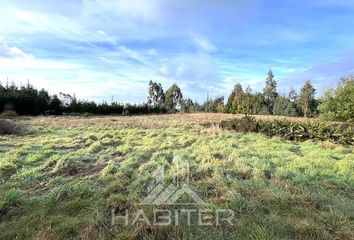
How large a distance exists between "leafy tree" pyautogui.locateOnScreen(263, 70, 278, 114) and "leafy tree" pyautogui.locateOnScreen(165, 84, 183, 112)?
1118 cm

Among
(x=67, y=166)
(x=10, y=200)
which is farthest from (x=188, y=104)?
(x=10, y=200)

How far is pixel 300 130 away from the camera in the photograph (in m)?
13.1

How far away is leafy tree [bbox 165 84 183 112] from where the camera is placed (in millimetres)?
44875

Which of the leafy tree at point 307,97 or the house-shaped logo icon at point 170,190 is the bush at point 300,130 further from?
the leafy tree at point 307,97

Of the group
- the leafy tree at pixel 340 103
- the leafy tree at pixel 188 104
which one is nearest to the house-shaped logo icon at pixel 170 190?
the leafy tree at pixel 340 103

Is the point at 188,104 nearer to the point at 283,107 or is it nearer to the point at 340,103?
the point at 283,107

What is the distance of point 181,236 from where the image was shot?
3.49 m

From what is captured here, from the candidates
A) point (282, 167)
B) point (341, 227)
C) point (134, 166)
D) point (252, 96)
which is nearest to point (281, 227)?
point (341, 227)

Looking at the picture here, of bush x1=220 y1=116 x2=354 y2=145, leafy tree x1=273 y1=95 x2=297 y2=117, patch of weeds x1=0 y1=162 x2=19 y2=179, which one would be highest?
leafy tree x1=273 y1=95 x2=297 y2=117

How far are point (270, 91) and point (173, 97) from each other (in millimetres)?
12599

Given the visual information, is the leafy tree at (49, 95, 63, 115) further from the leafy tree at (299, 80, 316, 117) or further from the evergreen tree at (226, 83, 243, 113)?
the leafy tree at (299, 80, 316, 117)

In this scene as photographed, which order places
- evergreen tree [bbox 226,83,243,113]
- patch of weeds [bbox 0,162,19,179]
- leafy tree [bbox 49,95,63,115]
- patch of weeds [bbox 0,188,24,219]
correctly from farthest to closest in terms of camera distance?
1. evergreen tree [bbox 226,83,243,113]
2. leafy tree [bbox 49,95,63,115]
3. patch of weeds [bbox 0,162,19,179]
4. patch of weeds [bbox 0,188,24,219]

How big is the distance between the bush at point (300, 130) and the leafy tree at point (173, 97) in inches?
1148

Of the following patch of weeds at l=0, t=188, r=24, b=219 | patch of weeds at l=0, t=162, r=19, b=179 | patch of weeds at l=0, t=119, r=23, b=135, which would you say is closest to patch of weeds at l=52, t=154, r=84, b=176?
patch of weeds at l=0, t=162, r=19, b=179
